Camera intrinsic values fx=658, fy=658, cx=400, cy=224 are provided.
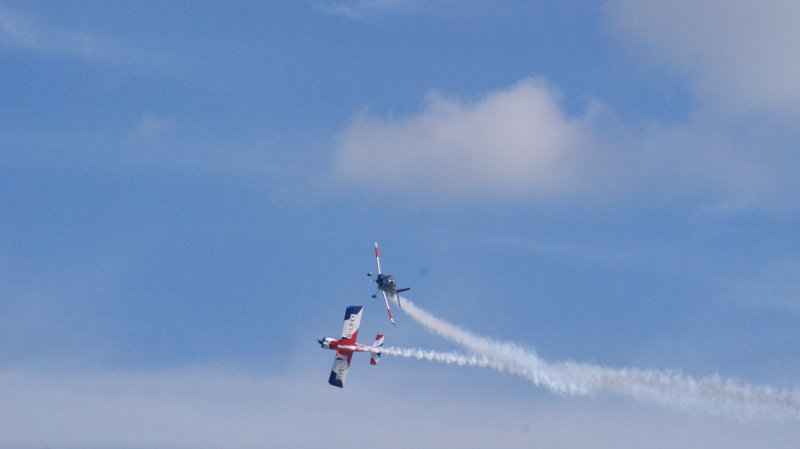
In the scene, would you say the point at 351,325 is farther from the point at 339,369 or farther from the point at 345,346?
the point at 339,369

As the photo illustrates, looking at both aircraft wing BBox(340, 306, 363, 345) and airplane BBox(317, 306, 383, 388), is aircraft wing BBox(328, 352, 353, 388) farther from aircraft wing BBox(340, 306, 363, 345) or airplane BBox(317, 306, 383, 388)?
aircraft wing BBox(340, 306, 363, 345)

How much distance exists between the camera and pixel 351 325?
307 feet

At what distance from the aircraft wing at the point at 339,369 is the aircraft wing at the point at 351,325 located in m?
1.94

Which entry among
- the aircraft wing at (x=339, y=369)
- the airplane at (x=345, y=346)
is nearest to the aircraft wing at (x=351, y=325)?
the airplane at (x=345, y=346)

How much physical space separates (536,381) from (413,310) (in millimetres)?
22898

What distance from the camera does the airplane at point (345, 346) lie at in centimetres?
9206

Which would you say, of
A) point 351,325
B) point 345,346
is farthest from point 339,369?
point 351,325

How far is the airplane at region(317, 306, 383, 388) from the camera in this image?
92062mm

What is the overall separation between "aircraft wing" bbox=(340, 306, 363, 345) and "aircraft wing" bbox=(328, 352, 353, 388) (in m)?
1.94

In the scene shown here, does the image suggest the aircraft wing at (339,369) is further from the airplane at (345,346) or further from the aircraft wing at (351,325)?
the aircraft wing at (351,325)

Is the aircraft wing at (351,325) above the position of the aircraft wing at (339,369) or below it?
above

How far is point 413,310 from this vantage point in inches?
3743

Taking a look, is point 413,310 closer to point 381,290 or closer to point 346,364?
point 381,290

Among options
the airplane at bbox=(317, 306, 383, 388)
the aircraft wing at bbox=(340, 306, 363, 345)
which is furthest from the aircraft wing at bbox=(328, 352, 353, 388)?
the aircraft wing at bbox=(340, 306, 363, 345)
